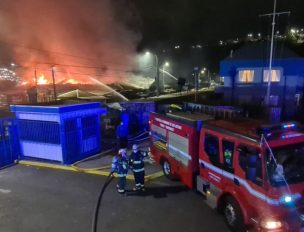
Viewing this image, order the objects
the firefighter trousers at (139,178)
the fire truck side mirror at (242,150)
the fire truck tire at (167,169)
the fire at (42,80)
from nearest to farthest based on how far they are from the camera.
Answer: the fire truck side mirror at (242,150) < the firefighter trousers at (139,178) < the fire truck tire at (167,169) < the fire at (42,80)

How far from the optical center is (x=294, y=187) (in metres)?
5.51

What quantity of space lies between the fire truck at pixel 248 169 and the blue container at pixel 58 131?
549cm

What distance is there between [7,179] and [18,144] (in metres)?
2.58

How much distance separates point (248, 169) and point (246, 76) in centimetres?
2667

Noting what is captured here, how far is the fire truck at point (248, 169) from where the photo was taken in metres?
5.37

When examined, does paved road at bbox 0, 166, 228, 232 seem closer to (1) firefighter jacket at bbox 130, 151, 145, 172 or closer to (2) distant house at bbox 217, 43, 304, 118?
(1) firefighter jacket at bbox 130, 151, 145, 172

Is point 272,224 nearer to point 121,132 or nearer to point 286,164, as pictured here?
point 286,164

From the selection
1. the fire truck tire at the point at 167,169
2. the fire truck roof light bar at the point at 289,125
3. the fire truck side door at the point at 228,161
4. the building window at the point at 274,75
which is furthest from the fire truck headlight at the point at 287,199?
the building window at the point at 274,75

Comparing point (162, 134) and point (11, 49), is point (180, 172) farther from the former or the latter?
point (11, 49)

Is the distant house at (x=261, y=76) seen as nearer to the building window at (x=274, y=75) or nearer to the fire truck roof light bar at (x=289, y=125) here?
the building window at (x=274, y=75)

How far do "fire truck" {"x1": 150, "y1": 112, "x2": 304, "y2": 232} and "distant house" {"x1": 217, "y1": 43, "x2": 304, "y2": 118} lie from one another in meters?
21.3

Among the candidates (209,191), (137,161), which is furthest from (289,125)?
(137,161)

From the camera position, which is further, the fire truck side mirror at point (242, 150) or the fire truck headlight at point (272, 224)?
the fire truck side mirror at point (242, 150)

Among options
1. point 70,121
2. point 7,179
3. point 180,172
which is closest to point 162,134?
point 180,172
